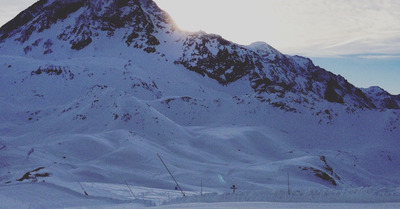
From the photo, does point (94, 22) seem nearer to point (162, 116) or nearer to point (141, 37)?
point (141, 37)

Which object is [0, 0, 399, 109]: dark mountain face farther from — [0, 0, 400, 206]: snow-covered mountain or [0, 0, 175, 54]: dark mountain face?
[0, 0, 400, 206]: snow-covered mountain

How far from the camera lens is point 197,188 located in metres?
22.6

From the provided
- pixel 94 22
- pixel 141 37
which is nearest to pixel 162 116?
pixel 141 37

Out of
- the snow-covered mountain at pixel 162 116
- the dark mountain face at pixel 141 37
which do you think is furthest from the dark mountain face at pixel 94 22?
the snow-covered mountain at pixel 162 116

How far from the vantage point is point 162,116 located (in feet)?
133

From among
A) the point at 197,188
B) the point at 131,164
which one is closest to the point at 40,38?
the point at 131,164

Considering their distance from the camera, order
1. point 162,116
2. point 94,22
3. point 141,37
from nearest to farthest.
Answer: point 162,116
point 141,37
point 94,22

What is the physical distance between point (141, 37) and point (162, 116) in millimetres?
53187

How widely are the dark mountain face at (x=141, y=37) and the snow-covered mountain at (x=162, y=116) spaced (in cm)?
36

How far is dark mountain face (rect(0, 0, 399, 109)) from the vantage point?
85875mm

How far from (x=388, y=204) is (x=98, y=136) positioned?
29.6 meters

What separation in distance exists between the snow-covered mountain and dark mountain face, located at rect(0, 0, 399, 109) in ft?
1.19

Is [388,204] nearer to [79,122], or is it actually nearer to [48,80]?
[79,122]

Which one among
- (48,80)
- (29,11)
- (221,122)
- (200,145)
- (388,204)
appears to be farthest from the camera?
(29,11)
